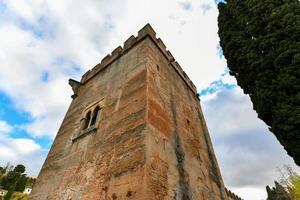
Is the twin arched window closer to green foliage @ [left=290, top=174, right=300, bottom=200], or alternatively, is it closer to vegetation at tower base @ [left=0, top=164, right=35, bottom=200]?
green foliage @ [left=290, top=174, right=300, bottom=200]

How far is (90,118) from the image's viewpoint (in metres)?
7.44

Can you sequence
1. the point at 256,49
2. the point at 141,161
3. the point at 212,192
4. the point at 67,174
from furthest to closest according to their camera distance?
the point at 256,49 → the point at 212,192 → the point at 67,174 → the point at 141,161

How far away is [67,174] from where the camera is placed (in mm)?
6145

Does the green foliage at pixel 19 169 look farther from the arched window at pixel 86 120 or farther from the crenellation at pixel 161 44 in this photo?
the crenellation at pixel 161 44

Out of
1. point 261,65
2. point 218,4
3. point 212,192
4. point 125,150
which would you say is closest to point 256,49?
point 261,65

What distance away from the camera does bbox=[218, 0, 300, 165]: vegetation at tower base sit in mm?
5863

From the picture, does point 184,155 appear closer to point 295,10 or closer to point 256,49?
point 256,49

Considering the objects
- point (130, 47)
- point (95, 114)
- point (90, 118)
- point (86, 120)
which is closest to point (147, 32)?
point (130, 47)

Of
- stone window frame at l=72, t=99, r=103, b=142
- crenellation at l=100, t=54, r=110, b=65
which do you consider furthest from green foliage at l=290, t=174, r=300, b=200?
crenellation at l=100, t=54, r=110, b=65

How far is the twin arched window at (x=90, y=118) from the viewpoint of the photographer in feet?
23.6

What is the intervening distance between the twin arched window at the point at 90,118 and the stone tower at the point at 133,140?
0.03m

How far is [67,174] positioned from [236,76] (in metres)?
7.29

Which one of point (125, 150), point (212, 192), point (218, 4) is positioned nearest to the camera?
point (125, 150)

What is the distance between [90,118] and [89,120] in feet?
0.53
